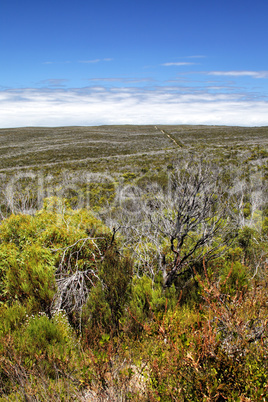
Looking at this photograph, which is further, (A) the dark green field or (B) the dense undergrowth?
(A) the dark green field

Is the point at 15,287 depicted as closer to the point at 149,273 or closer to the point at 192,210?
the point at 149,273

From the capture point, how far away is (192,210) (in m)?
4.54

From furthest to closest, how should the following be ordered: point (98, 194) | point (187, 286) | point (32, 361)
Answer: point (98, 194) < point (187, 286) < point (32, 361)

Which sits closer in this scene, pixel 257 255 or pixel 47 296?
pixel 47 296

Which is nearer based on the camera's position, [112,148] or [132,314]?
[132,314]

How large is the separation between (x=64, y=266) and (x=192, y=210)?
10.0 feet

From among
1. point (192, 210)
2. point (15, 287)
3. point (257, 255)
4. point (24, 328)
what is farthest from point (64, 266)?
point (257, 255)

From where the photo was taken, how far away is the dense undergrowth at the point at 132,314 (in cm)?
234

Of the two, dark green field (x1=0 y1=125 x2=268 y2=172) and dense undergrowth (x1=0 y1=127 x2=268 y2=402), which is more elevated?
dark green field (x1=0 y1=125 x2=268 y2=172)

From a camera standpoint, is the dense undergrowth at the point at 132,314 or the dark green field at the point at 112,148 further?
the dark green field at the point at 112,148

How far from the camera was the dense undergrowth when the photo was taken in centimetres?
234

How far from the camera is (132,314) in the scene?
4004 millimetres

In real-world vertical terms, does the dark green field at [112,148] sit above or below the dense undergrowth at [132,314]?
above

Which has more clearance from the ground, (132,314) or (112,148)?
(112,148)
